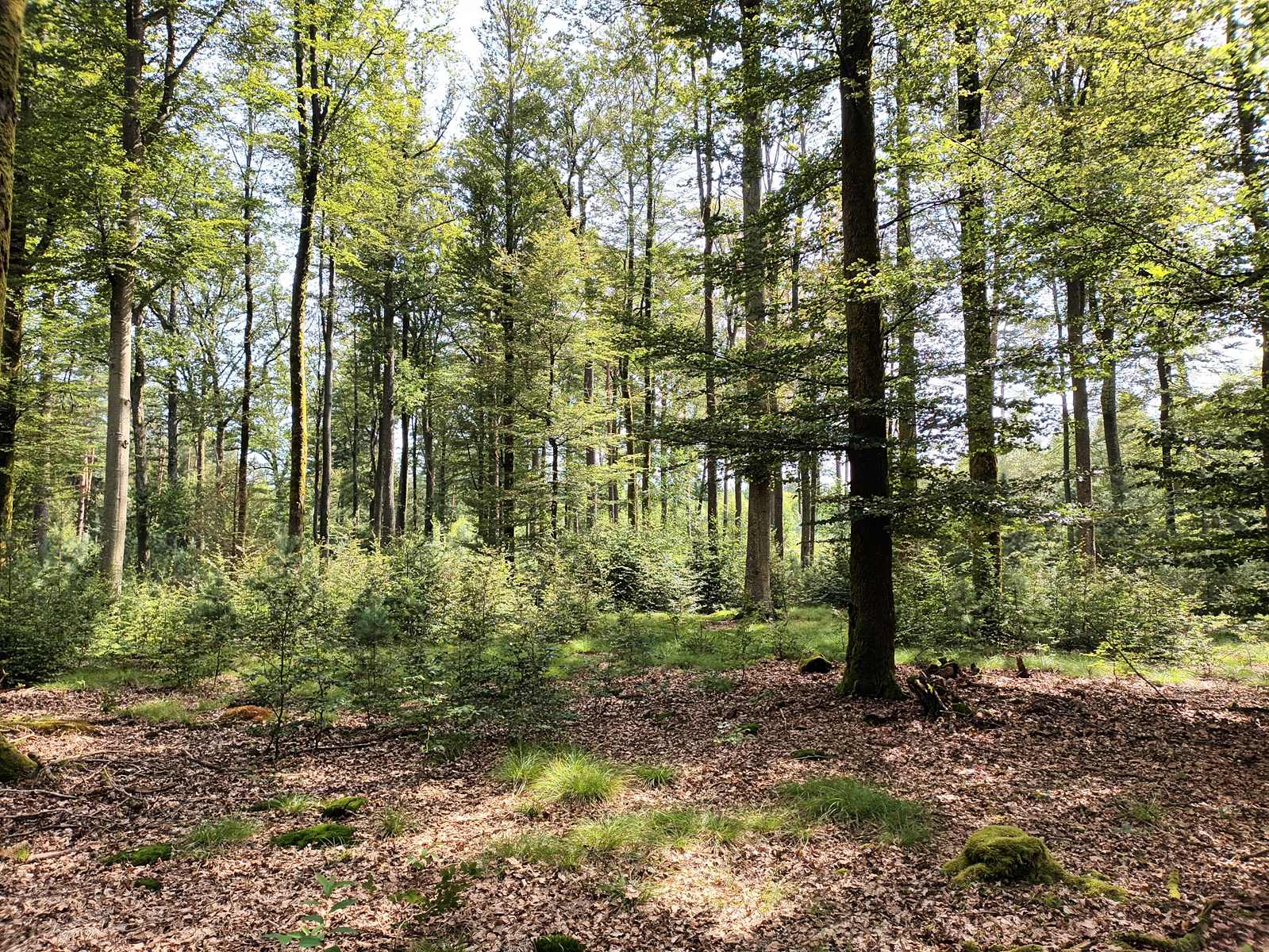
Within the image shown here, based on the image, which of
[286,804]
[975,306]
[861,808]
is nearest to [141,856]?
[286,804]

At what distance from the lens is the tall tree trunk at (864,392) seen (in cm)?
679

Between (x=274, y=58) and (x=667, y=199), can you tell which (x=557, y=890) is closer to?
(x=274, y=58)

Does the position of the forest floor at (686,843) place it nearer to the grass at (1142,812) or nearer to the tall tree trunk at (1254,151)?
the grass at (1142,812)

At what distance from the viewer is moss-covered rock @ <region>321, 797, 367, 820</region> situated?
4.67 metres

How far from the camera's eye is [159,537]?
28672mm

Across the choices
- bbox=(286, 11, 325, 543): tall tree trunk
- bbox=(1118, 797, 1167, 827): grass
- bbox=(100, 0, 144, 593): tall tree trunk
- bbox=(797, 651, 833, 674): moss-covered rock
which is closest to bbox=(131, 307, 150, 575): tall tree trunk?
bbox=(100, 0, 144, 593): tall tree trunk

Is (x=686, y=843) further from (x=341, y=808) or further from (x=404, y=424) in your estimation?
(x=404, y=424)

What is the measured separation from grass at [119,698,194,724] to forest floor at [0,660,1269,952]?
0.20 m

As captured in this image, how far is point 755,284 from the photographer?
8.77 meters

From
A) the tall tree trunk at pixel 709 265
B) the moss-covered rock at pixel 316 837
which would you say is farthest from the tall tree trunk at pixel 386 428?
the moss-covered rock at pixel 316 837

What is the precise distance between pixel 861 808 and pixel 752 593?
27.4 ft

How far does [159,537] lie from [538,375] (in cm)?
2425

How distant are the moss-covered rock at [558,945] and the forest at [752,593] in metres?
0.03

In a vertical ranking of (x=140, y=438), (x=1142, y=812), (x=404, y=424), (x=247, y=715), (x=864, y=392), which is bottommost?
(x=247, y=715)
